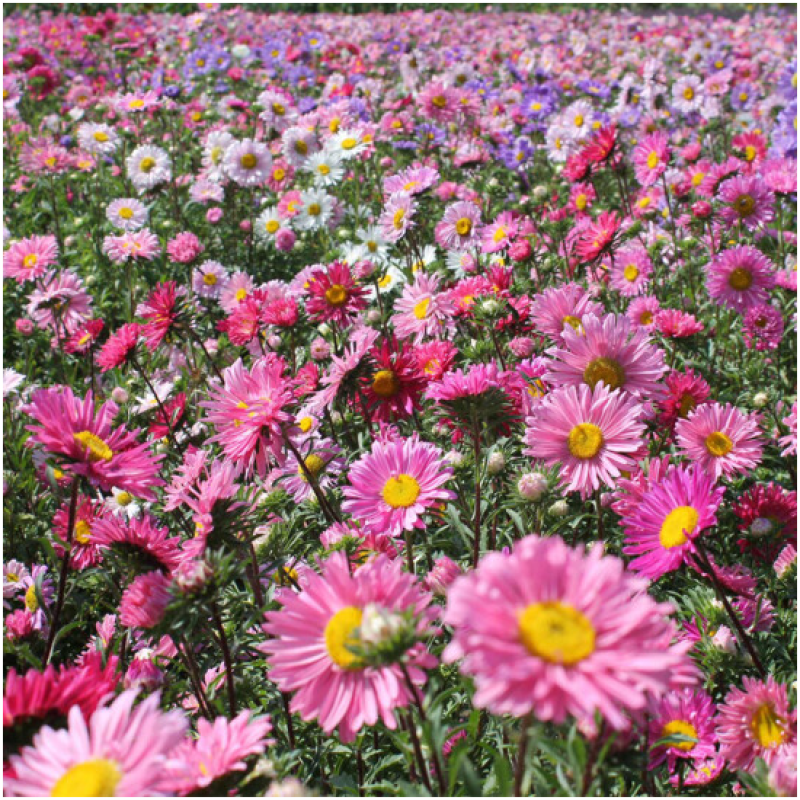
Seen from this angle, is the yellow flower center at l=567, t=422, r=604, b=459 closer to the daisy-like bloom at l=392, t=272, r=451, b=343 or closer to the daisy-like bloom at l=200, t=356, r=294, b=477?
the daisy-like bloom at l=200, t=356, r=294, b=477

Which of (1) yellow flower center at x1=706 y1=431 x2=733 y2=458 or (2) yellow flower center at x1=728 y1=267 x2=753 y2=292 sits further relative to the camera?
(2) yellow flower center at x1=728 y1=267 x2=753 y2=292

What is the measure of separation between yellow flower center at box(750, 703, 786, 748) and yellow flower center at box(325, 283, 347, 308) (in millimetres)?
1813

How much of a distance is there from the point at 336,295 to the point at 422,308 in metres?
0.38

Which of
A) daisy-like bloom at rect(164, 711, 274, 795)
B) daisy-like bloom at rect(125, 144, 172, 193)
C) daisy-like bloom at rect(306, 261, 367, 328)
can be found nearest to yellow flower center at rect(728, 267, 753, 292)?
daisy-like bloom at rect(306, 261, 367, 328)

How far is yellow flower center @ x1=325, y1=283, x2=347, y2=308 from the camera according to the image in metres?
2.58

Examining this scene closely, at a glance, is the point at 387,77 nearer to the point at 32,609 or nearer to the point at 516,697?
the point at 32,609

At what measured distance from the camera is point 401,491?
1678mm

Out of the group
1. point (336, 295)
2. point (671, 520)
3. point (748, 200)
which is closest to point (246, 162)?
point (336, 295)

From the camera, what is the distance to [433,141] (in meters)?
5.73

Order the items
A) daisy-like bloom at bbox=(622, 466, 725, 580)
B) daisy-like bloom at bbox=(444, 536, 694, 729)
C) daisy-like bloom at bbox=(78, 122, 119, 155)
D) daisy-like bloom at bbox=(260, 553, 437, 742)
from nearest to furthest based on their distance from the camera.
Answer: daisy-like bloom at bbox=(444, 536, 694, 729) < daisy-like bloom at bbox=(260, 553, 437, 742) < daisy-like bloom at bbox=(622, 466, 725, 580) < daisy-like bloom at bbox=(78, 122, 119, 155)

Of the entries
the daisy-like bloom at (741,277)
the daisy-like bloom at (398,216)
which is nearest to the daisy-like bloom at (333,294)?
the daisy-like bloom at (398,216)

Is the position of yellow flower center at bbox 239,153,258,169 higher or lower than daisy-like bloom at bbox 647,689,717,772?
higher

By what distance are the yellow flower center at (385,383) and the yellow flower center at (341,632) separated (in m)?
1.10

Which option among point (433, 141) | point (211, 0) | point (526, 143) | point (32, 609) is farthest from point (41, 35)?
point (32, 609)
